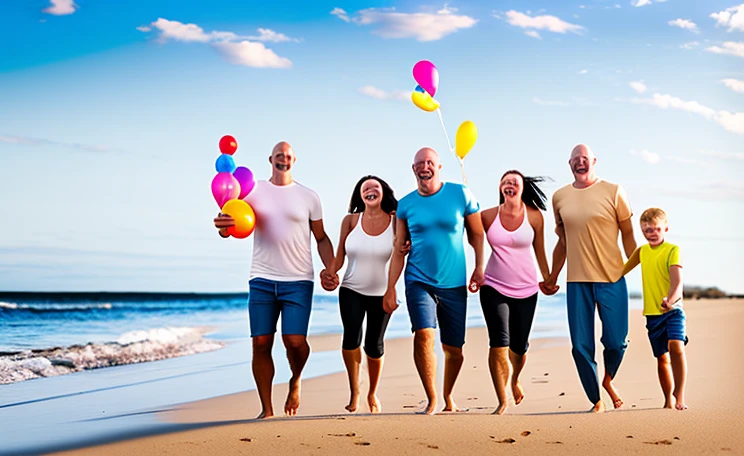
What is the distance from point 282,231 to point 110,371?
502 cm

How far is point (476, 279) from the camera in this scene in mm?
5535

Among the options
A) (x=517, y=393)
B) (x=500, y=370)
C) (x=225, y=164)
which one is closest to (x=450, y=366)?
(x=500, y=370)

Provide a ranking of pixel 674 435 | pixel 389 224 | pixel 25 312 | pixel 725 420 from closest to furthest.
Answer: pixel 674 435 < pixel 725 420 < pixel 389 224 < pixel 25 312

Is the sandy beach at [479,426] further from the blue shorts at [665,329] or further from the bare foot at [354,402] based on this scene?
the blue shorts at [665,329]

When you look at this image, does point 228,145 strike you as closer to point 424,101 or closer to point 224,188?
point 224,188

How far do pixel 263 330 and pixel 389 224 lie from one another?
3.69ft

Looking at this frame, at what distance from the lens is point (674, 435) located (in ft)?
15.0

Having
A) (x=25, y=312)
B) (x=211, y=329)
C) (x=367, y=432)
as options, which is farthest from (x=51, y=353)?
(x=25, y=312)

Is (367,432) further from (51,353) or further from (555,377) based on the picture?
(51,353)

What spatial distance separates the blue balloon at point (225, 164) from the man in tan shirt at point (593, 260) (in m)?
2.26

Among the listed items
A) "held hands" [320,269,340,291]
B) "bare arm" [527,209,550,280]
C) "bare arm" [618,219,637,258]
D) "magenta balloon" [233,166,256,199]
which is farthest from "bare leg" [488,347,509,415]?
"magenta balloon" [233,166,256,199]

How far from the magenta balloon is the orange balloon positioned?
0.21 meters

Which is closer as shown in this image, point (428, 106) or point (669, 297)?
point (669, 297)

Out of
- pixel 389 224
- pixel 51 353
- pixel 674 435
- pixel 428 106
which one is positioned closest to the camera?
pixel 674 435
